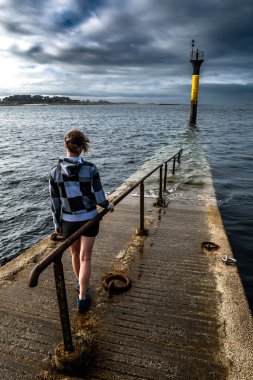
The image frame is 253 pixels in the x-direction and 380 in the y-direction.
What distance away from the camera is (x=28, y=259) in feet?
15.6

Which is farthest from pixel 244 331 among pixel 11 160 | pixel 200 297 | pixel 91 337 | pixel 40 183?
pixel 11 160

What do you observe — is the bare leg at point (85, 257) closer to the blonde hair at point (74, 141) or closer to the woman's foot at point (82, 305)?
the woman's foot at point (82, 305)

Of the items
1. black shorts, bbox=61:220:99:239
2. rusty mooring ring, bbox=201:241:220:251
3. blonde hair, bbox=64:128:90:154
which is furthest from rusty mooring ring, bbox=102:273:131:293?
blonde hair, bbox=64:128:90:154

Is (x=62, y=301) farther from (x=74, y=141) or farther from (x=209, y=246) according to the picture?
(x=209, y=246)

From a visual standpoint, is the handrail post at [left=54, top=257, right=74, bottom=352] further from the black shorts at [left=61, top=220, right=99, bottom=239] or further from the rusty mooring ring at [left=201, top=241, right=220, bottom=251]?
the rusty mooring ring at [left=201, top=241, right=220, bottom=251]

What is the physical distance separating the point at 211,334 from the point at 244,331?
0.39m

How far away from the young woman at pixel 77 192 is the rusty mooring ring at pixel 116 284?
722mm

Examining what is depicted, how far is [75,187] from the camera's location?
2.98 metres

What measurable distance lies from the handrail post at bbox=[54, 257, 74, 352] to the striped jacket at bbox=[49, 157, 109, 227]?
0.83 metres

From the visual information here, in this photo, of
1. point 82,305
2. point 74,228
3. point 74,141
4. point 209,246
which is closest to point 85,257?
point 74,228

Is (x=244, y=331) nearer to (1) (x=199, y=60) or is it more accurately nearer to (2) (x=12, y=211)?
(2) (x=12, y=211)

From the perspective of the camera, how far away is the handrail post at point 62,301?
2375 millimetres

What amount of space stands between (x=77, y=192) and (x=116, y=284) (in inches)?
70.0

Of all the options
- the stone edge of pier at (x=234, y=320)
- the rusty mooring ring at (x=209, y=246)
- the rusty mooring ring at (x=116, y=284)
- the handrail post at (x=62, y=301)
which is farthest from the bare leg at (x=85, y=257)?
the rusty mooring ring at (x=209, y=246)
